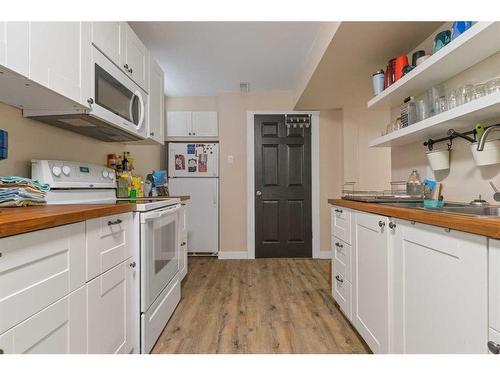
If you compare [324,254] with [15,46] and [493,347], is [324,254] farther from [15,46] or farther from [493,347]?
[15,46]

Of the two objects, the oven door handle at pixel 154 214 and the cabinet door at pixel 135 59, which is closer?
the oven door handle at pixel 154 214

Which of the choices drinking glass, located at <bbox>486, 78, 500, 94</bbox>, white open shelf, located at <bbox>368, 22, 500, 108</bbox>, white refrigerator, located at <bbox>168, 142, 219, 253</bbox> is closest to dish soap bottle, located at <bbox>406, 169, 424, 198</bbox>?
white open shelf, located at <bbox>368, 22, 500, 108</bbox>

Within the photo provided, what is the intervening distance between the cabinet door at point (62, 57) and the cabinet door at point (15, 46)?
1.1 inches

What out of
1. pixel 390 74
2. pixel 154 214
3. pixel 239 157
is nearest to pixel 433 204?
pixel 390 74

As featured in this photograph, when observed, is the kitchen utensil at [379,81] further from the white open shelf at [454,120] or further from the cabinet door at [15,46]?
the cabinet door at [15,46]

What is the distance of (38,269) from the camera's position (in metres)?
0.81

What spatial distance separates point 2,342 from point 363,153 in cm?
372

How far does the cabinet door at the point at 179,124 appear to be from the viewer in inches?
154

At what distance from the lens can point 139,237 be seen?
1.52m

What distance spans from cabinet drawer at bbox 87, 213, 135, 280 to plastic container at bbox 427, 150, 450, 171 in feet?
5.93

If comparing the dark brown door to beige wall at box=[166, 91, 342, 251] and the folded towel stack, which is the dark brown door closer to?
beige wall at box=[166, 91, 342, 251]

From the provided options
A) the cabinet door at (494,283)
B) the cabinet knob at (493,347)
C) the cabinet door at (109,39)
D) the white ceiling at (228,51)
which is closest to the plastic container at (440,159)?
the cabinet door at (494,283)

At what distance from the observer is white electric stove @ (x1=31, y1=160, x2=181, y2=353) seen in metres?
1.52
